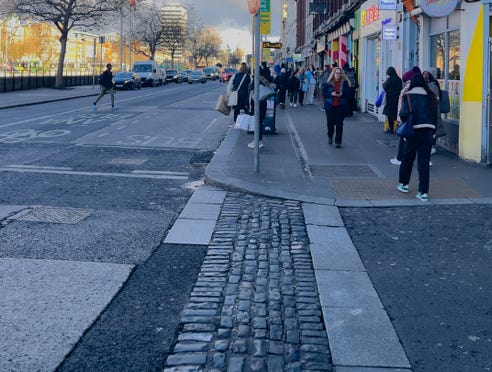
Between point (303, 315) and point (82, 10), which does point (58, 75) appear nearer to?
point (82, 10)

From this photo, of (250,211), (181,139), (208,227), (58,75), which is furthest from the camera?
(58,75)

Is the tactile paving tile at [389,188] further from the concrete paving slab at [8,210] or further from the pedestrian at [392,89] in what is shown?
the pedestrian at [392,89]

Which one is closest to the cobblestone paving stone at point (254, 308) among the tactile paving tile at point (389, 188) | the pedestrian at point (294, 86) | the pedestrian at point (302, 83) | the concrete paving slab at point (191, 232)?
the concrete paving slab at point (191, 232)

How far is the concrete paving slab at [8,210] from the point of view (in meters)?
8.05

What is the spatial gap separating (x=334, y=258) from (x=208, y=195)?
11.6 feet

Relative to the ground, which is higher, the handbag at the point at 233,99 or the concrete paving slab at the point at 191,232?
the handbag at the point at 233,99

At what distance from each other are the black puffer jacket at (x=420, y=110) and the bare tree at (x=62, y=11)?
44.7 meters

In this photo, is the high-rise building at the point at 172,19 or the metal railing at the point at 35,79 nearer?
the metal railing at the point at 35,79

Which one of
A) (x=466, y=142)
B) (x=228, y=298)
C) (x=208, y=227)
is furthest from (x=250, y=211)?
(x=466, y=142)

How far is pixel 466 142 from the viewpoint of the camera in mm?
13242

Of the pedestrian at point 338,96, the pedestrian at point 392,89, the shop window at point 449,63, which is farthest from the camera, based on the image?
the pedestrian at point 392,89

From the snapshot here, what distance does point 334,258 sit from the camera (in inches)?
258

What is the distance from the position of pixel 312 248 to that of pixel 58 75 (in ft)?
159

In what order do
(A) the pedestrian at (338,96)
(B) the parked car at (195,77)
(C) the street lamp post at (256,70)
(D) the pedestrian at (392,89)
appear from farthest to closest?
(B) the parked car at (195,77), (D) the pedestrian at (392,89), (A) the pedestrian at (338,96), (C) the street lamp post at (256,70)
